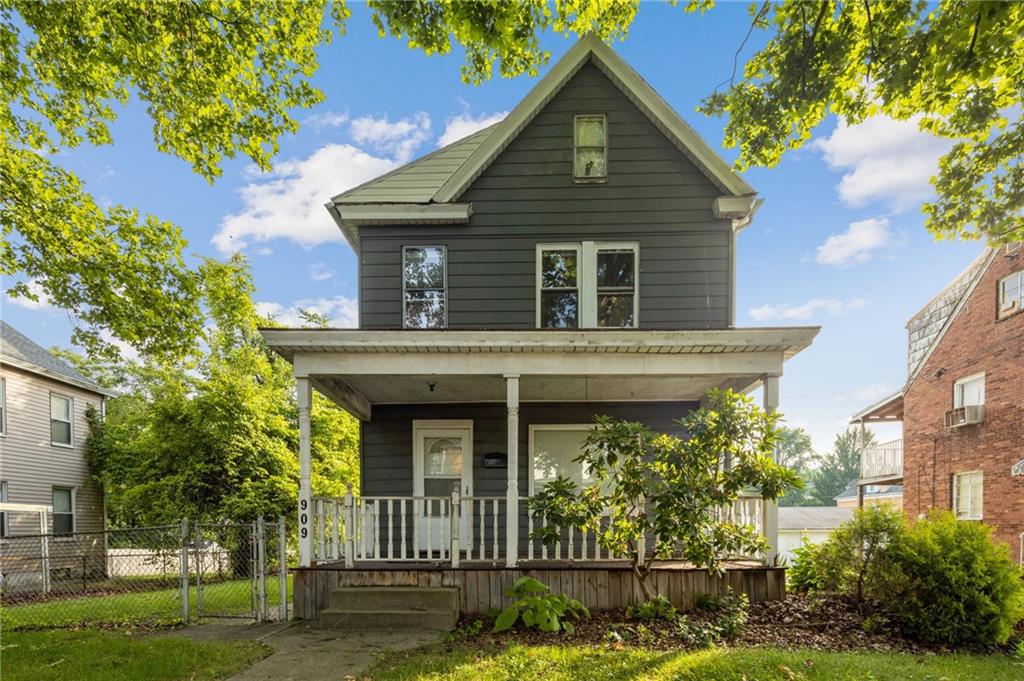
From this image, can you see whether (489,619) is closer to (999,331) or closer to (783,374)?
(783,374)

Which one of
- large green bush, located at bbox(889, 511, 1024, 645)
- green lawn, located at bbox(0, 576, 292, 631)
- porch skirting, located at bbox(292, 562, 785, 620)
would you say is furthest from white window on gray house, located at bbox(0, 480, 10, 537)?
large green bush, located at bbox(889, 511, 1024, 645)

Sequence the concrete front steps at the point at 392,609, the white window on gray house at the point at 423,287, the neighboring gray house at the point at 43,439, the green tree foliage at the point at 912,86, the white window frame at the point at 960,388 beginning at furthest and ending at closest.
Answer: the neighboring gray house at the point at 43,439
the white window frame at the point at 960,388
the white window on gray house at the point at 423,287
the concrete front steps at the point at 392,609
the green tree foliage at the point at 912,86

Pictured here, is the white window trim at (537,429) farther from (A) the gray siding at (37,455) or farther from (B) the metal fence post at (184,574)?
(A) the gray siding at (37,455)

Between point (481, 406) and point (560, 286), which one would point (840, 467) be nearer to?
point (560, 286)

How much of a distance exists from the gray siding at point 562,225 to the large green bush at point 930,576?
13.5ft

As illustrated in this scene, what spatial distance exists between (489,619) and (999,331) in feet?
44.6

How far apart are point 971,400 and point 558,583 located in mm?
12930

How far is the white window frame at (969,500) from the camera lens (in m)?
13.1

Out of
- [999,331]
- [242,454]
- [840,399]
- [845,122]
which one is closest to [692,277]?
[845,122]

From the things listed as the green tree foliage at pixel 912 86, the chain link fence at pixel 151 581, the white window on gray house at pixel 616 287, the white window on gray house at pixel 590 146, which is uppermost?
the white window on gray house at pixel 590 146

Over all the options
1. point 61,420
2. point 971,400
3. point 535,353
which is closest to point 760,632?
point 535,353

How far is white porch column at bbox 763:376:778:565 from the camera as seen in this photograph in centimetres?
699

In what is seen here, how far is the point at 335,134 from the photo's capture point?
1207 centimetres

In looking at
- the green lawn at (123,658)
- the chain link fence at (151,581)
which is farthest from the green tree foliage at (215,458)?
the green lawn at (123,658)
